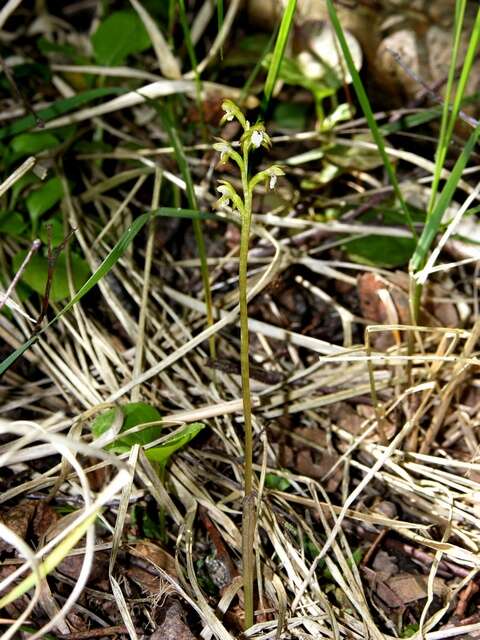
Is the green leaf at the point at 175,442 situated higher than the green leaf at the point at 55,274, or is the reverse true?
the green leaf at the point at 55,274

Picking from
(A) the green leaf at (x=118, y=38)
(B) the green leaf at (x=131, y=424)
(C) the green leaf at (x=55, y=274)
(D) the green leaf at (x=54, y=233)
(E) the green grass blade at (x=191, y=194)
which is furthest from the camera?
(A) the green leaf at (x=118, y=38)

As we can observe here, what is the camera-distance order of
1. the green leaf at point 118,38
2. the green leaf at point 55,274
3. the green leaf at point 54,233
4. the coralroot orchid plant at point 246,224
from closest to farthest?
the coralroot orchid plant at point 246,224 < the green leaf at point 55,274 < the green leaf at point 54,233 < the green leaf at point 118,38

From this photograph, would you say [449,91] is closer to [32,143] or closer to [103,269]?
[103,269]

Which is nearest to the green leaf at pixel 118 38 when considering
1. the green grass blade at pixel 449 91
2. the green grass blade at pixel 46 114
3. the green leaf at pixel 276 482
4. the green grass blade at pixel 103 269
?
the green grass blade at pixel 46 114

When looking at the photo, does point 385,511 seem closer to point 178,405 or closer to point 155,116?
point 178,405

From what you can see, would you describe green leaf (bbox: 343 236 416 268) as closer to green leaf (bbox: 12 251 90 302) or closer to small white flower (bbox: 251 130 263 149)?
green leaf (bbox: 12 251 90 302)

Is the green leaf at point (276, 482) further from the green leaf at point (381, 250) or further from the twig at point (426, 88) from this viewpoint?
the twig at point (426, 88)

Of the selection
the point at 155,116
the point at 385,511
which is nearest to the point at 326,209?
the point at 155,116
